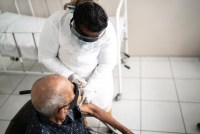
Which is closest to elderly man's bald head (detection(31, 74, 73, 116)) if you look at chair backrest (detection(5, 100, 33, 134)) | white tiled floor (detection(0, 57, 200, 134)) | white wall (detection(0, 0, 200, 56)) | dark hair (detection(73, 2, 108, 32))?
chair backrest (detection(5, 100, 33, 134))

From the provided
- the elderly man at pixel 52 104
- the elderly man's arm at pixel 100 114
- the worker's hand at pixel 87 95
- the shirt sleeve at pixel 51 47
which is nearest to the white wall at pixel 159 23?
the shirt sleeve at pixel 51 47

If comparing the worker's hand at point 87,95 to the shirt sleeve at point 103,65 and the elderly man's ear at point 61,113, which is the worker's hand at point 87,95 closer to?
the shirt sleeve at point 103,65

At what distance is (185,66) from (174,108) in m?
0.72

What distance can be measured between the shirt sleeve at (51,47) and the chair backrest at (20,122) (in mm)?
410

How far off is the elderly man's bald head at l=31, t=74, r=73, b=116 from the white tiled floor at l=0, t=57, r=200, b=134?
1.10 metres

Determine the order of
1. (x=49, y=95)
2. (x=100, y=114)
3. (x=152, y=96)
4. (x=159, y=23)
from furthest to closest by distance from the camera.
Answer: (x=159, y=23) → (x=152, y=96) → (x=100, y=114) → (x=49, y=95)

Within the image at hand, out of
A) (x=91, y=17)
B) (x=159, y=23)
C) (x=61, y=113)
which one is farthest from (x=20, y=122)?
(x=159, y=23)

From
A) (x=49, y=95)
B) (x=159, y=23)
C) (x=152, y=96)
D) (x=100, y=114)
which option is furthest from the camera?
(x=159, y=23)

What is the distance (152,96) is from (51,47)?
1.27m

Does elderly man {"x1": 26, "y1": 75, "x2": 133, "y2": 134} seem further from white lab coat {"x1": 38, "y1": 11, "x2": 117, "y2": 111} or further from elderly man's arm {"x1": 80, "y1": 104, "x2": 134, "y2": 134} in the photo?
white lab coat {"x1": 38, "y1": 11, "x2": 117, "y2": 111}

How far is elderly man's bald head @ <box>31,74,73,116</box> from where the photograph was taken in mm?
931

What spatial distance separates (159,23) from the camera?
2488mm

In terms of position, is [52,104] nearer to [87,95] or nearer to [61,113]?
[61,113]

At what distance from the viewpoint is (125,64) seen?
273cm
